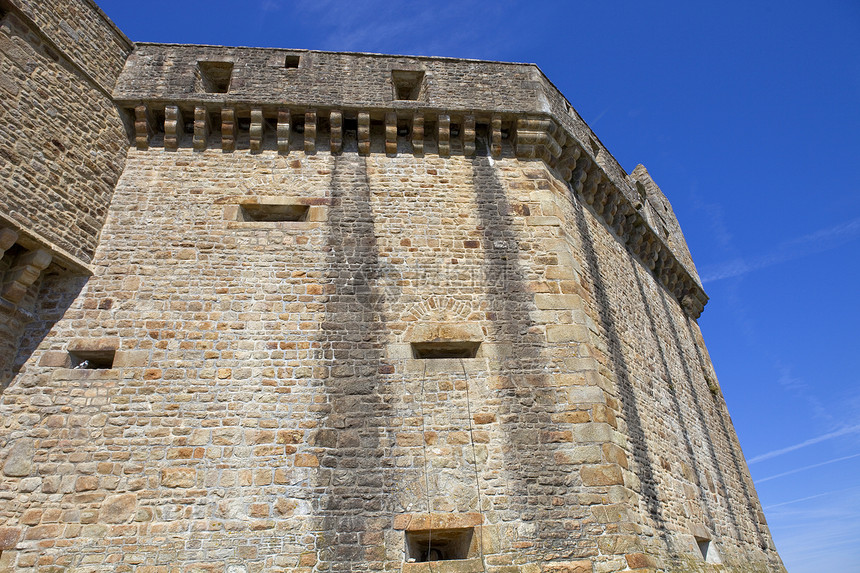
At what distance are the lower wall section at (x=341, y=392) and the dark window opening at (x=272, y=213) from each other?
0.12 m

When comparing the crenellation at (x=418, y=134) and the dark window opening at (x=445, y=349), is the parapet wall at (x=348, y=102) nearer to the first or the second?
the crenellation at (x=418, y=134)

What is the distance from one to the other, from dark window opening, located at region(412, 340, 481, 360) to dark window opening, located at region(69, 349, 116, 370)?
3160mm

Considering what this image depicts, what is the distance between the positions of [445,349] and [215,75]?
205 inches

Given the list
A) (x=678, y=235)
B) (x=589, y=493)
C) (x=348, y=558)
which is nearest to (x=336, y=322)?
(x=348, y=558)

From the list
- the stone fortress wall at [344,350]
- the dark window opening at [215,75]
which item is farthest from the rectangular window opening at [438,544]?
the dark window opening at [215,75]

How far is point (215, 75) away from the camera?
7906mm

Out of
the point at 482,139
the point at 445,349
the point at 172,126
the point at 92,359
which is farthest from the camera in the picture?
the point at 482,139

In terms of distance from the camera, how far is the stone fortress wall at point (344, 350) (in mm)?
5043

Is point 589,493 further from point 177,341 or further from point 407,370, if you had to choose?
point 177,341

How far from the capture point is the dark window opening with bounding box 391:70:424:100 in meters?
8.01

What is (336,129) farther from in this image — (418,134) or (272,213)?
(272,213)

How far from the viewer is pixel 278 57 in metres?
7.81

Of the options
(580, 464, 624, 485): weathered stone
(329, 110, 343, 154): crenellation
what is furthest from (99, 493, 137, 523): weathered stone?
(329, 110, 343, 154): crenellation

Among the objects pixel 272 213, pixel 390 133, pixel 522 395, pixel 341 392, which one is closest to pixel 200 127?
pixel 272 213
